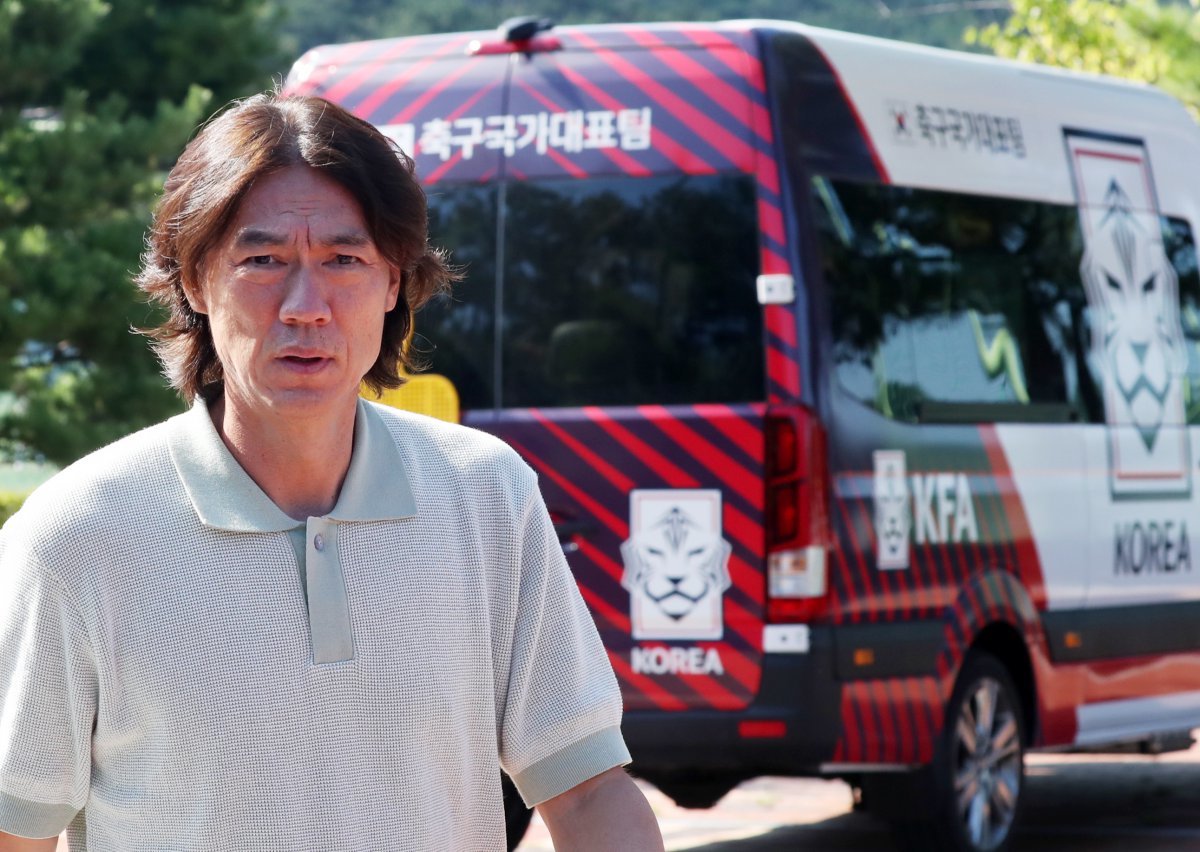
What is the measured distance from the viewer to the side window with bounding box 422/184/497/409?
659cm

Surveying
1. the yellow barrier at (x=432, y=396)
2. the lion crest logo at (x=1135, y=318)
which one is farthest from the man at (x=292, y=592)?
the lion crest logo at (x=1135, y=318)

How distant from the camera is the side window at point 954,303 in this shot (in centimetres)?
642

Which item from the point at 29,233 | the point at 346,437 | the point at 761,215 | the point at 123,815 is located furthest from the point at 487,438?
the point at 29,233

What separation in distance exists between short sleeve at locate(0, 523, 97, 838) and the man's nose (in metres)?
0.34

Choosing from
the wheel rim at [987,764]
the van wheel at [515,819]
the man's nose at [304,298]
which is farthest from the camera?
the van wheel at [515,819]

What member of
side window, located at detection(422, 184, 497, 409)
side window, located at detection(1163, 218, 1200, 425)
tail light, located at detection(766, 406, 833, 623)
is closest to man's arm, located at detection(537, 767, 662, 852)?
tail light, located at detection(766, 406, 833, 623)

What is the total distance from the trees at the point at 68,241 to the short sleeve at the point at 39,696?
495 inches

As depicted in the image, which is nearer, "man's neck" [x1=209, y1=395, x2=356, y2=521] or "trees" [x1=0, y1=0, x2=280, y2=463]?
"man's neck" [x1=209, y1=395, x2=356, y2=521]

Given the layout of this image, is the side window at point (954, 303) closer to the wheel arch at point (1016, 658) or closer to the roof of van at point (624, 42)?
the roof of van at point (624, 42)

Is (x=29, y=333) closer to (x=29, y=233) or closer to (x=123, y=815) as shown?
(x=29, y=233)

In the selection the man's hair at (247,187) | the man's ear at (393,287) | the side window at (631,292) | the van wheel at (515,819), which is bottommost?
the van wheel at (515,819)

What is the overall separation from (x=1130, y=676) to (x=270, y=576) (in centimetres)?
600

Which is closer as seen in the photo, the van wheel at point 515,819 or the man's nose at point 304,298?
Result: the man's nose at point 304,298

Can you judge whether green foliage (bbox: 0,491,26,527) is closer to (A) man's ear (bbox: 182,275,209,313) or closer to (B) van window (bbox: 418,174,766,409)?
(B) van window (bbox: 418,174,766,409)
